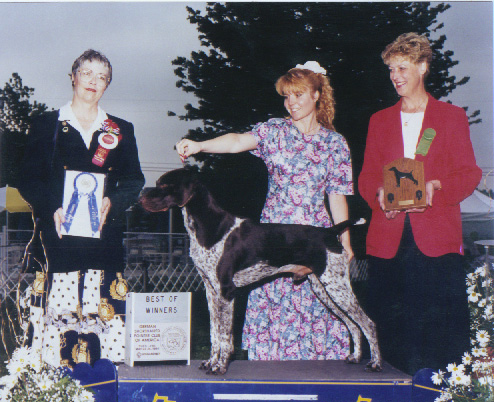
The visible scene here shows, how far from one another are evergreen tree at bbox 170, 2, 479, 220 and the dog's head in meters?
0.46

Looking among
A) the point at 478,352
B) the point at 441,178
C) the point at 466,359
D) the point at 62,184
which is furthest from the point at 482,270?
the point at 62,184

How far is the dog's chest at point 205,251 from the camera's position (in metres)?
3.17

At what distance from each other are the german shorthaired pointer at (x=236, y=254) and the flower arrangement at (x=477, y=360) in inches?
15.8

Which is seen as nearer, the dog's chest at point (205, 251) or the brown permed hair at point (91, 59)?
the dog's chest at point (205, 251)

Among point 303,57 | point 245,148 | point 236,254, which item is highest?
point 303,57

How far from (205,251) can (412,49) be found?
180 centimetres

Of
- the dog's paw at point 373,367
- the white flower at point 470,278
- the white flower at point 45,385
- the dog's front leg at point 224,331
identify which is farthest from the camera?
the white flower at point 470,278

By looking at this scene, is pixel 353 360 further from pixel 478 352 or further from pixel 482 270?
pixel 482 270

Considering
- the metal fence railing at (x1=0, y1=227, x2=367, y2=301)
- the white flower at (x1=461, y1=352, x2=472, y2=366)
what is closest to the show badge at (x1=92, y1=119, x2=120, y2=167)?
the metal fence railing at (x1=0, y1=227, x2=367, y2=301)

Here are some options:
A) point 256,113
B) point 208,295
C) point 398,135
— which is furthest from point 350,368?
point 256,113

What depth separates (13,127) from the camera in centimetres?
339

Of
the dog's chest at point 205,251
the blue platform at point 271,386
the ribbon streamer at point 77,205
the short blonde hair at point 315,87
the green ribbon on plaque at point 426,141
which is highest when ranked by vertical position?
the short blonde hair at point 315,87

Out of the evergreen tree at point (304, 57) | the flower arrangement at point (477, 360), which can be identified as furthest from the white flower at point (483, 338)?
the evergreen tree at point (304, 57)

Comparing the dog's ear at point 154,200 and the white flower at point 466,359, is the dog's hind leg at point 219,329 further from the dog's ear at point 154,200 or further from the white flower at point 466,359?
the white flower at point 466,359
